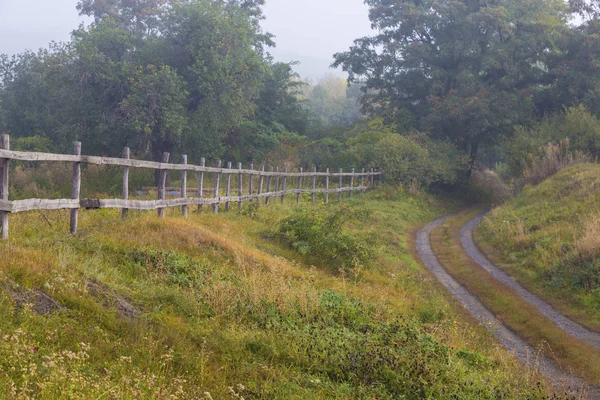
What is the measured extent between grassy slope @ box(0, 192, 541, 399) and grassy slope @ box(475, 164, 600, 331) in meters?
3.33

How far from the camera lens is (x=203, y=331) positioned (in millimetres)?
6742

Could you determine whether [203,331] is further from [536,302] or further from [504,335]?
[536,302]

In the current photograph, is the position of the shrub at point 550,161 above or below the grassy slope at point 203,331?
above

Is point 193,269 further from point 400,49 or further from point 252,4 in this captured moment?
point 252,4

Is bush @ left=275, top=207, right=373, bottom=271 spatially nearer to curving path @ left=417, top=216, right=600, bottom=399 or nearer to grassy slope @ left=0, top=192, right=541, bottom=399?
grassy slope @ left=0, top=192, right=541, bottom=399

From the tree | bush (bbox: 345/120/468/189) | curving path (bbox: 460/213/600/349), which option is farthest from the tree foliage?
curving path (bbox: 460/213/600/349)

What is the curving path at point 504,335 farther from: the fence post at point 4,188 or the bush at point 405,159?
the bush at point 405,159

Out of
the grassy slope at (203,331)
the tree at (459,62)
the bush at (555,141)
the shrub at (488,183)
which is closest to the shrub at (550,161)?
the bush at (555,141)

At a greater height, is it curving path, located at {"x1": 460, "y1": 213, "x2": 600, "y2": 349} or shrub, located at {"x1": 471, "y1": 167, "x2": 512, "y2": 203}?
shrub, located at {"x1": 471, "y1": 167, "x2": 512, "y2": 203}

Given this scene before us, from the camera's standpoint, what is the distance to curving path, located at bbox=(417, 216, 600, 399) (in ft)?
26.4

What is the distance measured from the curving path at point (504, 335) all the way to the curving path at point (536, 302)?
1.09m

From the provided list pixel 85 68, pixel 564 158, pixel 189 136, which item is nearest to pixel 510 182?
pixel 564 158

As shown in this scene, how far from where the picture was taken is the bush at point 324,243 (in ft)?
44.6

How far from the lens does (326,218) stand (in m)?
15.5
